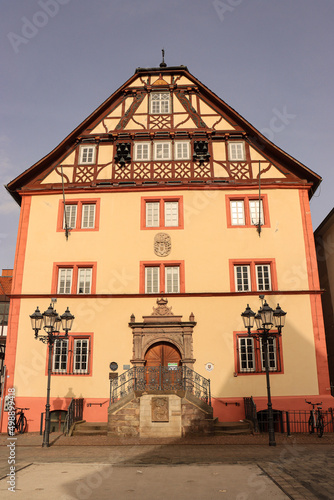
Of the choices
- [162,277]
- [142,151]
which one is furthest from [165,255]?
[142,151]

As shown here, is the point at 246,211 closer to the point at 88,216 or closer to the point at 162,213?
the point at 162,213

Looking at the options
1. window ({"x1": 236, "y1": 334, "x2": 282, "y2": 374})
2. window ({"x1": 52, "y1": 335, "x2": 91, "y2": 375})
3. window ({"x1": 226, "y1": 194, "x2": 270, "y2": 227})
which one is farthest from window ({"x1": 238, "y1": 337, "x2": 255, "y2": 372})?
window ({"x1": 52, "y1": 335, "x2": 91, "y2": 375})

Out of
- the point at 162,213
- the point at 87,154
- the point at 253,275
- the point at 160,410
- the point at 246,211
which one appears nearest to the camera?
the point at 160,410

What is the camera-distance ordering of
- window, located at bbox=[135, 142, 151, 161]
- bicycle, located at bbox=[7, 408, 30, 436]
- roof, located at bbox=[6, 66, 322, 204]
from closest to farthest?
bicycle, located at bbox=[7, 408, 30, 436] → roof, located at bbox=[6, 66, 322, 204] → window, located at bbox=[135, 142, 151, 161]

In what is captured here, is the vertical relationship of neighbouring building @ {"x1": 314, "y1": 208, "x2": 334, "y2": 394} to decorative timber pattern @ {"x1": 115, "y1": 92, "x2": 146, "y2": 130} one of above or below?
below

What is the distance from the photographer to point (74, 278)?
22703 millimetres

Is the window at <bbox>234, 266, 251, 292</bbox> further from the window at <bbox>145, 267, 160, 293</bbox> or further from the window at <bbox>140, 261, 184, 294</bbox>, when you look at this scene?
the window at <bbox>145, 267, 160, 293</bbox>

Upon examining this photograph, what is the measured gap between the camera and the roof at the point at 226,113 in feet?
78.6

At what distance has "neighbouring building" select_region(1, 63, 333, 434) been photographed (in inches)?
831

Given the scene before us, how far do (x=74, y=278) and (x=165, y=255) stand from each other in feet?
15.3

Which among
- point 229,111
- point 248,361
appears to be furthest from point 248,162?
point 248,361

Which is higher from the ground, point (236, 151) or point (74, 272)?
point (236, 151)

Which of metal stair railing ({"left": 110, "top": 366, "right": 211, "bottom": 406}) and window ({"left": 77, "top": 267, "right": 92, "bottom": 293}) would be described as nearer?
metal stair railing ({"left": 110, "top": 366, "right": 211, "bottom": 406})

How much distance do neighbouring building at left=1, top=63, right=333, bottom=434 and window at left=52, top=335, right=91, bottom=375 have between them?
5 centimetres
